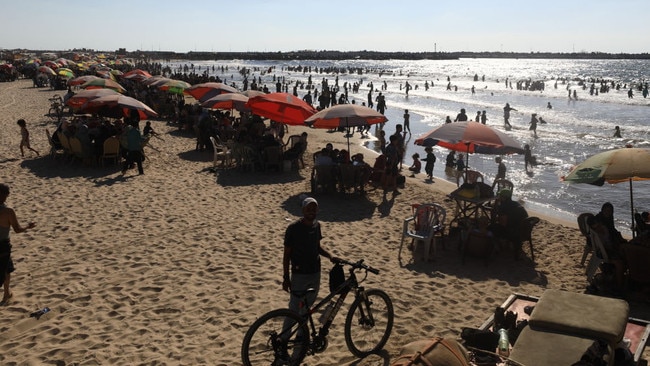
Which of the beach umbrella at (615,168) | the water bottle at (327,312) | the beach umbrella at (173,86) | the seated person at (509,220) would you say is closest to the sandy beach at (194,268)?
the seated person at (509,220)

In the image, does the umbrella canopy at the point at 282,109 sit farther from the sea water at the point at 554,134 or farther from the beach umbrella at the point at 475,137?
the sea water at the point at 554,134

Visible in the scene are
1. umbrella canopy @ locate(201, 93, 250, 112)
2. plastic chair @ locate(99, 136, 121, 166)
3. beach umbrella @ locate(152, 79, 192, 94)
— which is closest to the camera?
plastic chair @ locate(99, 136, 121, 166)

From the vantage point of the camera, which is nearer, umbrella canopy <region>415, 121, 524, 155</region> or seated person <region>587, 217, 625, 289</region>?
seated person <region>587, 217, 625, 289</region>

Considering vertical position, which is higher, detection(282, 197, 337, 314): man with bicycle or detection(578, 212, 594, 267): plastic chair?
detection(282, 197, 337, 314): man with bicycle

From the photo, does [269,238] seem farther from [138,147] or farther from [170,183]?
[138,147]

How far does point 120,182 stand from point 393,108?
102 feet

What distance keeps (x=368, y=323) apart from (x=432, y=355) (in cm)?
184

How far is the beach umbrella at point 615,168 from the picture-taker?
6766 mm

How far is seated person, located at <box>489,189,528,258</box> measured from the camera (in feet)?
26.6

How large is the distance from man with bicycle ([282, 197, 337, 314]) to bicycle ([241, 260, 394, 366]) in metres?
0.10

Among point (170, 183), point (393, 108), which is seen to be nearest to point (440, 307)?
point (170, 183)

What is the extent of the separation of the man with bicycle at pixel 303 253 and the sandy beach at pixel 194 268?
0.89 metres

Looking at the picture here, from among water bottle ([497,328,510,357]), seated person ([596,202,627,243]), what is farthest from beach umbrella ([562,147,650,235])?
water bottle ([497,328,510,357])

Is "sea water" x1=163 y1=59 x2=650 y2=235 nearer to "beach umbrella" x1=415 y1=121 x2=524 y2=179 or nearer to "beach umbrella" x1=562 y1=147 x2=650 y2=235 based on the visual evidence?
"beach umbrella" x1=415 y1=121 x2=524 y2=179
